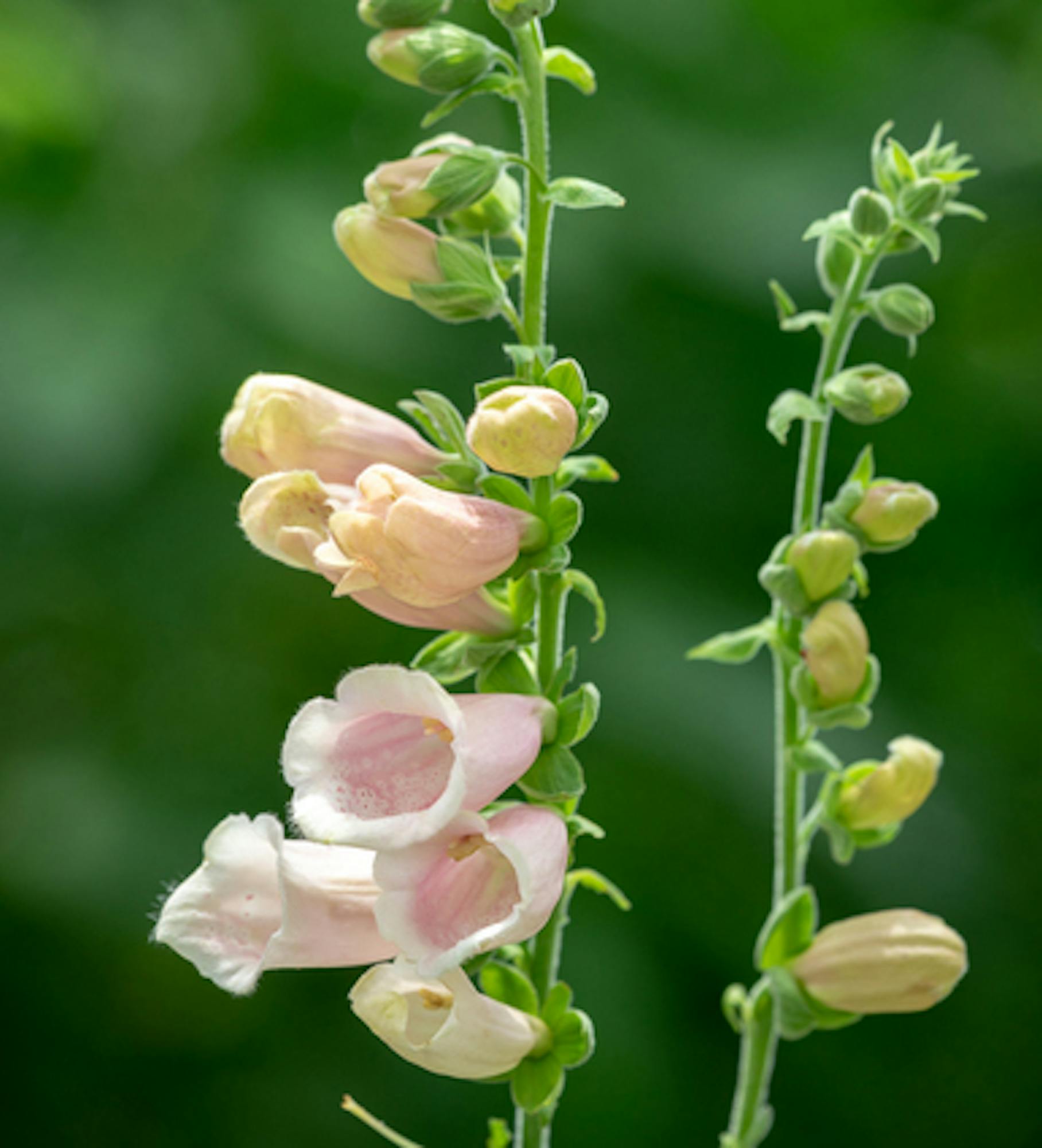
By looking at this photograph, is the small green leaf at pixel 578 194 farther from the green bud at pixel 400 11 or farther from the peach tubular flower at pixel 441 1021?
the peach tubular flower at pixel 441 1021

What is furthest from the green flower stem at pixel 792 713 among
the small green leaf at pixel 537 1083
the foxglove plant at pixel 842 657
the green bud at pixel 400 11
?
the green bud at pixel 400 11

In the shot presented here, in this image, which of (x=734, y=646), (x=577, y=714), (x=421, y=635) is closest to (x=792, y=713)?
(x=734, y=646)

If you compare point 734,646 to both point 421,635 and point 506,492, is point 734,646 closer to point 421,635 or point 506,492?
point 506,492

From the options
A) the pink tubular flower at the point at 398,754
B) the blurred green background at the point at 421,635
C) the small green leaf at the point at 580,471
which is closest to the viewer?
the pink tubular flower at the point at 398,754

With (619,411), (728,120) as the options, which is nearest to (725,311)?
(619,411)

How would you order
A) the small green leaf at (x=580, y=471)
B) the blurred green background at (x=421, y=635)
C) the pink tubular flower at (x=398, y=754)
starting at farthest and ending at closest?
the blurred green background at (x=421, y=635)
the small green leaf at (x=580, y=471)
the pink tubular flower at (x=398, y=754)

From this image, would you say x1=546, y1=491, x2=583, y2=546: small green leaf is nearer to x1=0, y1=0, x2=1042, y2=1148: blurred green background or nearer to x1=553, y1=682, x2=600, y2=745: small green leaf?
x1=553, y1=682, x2=600, y2=745: small green leaf
